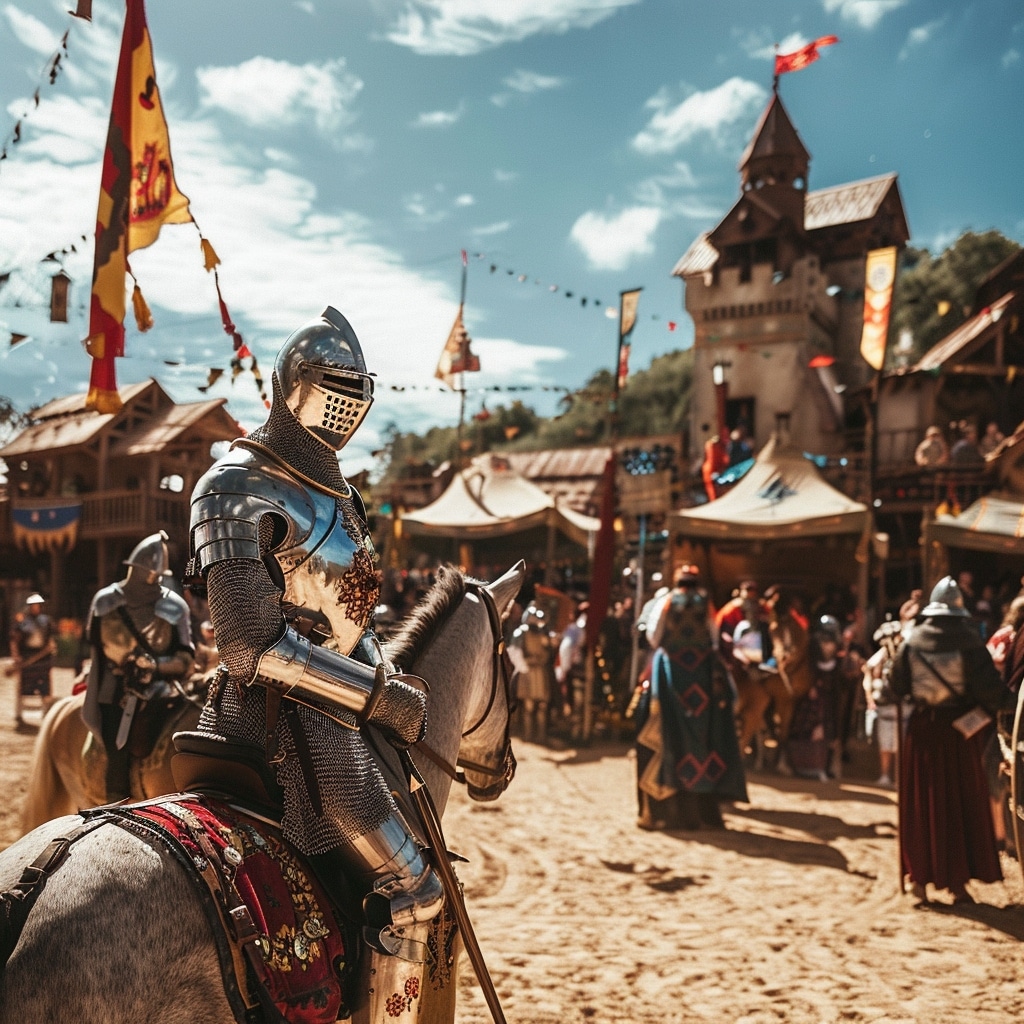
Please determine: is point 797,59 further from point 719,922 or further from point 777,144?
point 719,922

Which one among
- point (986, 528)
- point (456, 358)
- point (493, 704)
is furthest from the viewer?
point (456, 358)

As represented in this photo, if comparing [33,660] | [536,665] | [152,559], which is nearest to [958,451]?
[536,665]

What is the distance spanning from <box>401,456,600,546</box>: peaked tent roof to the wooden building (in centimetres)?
699

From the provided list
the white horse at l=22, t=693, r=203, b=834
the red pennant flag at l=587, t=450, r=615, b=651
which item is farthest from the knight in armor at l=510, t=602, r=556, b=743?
the white horse at l=22, t=693, r=203, b=834

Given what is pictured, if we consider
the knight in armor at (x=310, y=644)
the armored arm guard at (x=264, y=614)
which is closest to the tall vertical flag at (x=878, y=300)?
the knight in armor at (x=310, y=644)

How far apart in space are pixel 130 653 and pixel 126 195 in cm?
245

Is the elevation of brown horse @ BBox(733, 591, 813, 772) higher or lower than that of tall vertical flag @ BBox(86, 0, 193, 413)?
lower

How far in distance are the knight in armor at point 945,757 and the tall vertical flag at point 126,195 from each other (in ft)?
16.9

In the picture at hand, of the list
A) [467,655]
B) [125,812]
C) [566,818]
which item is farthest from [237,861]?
[566,818]

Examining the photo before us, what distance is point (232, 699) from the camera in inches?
96.3

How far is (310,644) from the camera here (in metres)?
2.31

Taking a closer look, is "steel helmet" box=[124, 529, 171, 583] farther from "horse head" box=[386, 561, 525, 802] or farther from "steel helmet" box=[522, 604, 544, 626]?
"steel helmet" box=[522, 604, 544, 626]

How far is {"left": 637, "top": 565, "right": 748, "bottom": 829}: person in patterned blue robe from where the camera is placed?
7.84 meters

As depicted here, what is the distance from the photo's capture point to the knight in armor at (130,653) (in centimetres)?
474
